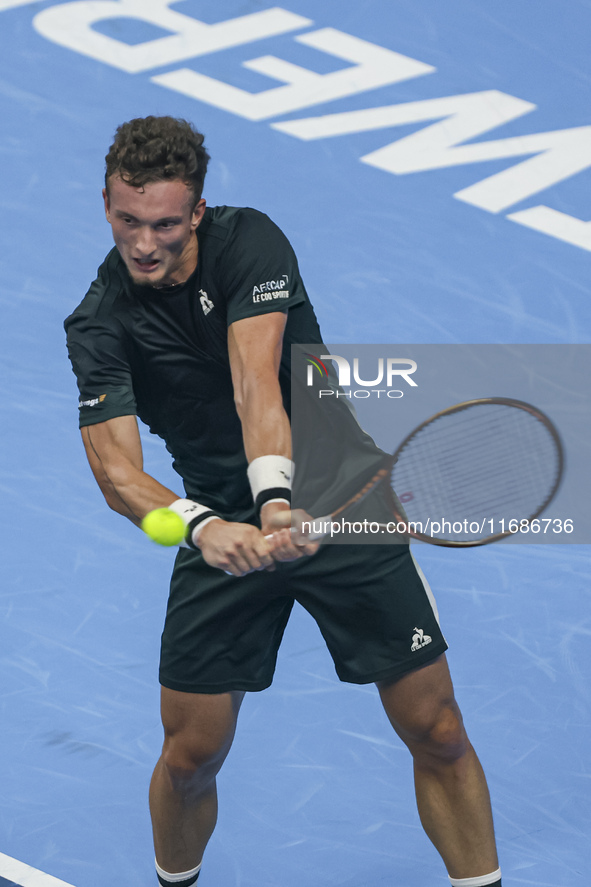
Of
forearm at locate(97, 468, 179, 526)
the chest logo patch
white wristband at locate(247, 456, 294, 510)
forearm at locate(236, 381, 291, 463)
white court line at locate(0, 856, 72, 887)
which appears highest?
the chest logo patch

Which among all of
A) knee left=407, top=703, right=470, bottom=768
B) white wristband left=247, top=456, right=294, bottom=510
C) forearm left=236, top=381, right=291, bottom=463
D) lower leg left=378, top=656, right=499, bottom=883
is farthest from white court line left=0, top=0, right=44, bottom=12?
knee left=407, top=703, right=470, bottom=768

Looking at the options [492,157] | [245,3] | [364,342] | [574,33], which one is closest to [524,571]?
[364,342]

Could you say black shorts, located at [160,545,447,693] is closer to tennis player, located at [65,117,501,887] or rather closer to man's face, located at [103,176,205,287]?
tennis player, located at [65,117,501,887]

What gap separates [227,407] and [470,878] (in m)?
1.61

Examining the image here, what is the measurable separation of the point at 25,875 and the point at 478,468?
2.04m

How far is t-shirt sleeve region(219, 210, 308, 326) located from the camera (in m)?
3.50

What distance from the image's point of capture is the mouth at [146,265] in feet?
11.3

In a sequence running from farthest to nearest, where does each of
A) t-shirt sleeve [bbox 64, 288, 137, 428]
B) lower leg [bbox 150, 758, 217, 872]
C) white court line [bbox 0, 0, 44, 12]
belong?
white court line [bbox 0, 0, 44, 12] → lower leg [bbox 150, 758, 217, 872] → t-shirt sleeve [bbox 64, 288, 137, 428]

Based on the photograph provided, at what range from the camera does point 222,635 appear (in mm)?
3779

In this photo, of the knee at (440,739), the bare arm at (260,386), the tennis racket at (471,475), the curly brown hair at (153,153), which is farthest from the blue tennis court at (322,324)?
the curly brown hair at (153,153)

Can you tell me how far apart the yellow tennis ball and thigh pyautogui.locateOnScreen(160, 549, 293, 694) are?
0.40 m

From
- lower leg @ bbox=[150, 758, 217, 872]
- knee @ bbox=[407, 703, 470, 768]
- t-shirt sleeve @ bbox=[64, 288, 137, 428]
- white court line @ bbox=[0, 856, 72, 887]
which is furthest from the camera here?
white court line @ bbox=[0, 856, 72, 887]

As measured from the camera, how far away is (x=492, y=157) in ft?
27.1

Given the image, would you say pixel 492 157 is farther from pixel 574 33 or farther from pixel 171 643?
pixel 171 643
